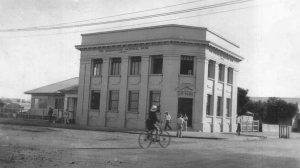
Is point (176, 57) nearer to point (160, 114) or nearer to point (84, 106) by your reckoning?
point (160, 114)

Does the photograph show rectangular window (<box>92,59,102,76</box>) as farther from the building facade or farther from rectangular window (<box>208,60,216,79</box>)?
rectangular window (<box>208,60,216,79</box>)

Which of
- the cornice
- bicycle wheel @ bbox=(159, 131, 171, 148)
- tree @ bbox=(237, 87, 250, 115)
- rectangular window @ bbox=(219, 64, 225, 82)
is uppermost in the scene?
the cornice

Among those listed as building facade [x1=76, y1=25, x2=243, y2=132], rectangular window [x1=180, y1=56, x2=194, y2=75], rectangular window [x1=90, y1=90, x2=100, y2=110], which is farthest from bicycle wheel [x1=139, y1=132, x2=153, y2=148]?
rectangular window [x1=90, y1=90, x2=100, y2=110]

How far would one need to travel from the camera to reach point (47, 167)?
10.3 m

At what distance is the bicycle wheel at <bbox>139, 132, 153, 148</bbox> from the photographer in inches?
645

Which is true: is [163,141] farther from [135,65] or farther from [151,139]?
[135,65]

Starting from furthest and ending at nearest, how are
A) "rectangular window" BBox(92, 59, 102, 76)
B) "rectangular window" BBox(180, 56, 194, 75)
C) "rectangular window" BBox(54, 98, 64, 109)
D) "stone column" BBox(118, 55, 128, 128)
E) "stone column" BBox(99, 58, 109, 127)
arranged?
"rectangular window" BBox(54, 98, 64, 109), "rectangular window" BBox(92, 59, 102, 76), "stone column" BBox(99, 58, 109, 127), "stone column" BBox(118, 55, 128, 128), "rectangular window" BBox(180, 56, 194, 75)

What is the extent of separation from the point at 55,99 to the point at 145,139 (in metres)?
32.3

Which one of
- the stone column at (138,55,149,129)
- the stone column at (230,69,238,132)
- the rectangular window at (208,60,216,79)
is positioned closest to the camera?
the stone column at (138,55,149,129)

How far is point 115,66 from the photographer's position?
36188 millimetres

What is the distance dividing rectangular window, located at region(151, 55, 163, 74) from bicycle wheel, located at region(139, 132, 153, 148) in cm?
1655

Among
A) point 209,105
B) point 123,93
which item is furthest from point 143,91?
point 209,105

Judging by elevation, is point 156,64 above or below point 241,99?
above

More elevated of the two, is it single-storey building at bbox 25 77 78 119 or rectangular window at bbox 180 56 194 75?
rectangular window at bbox 180 56 194 75
